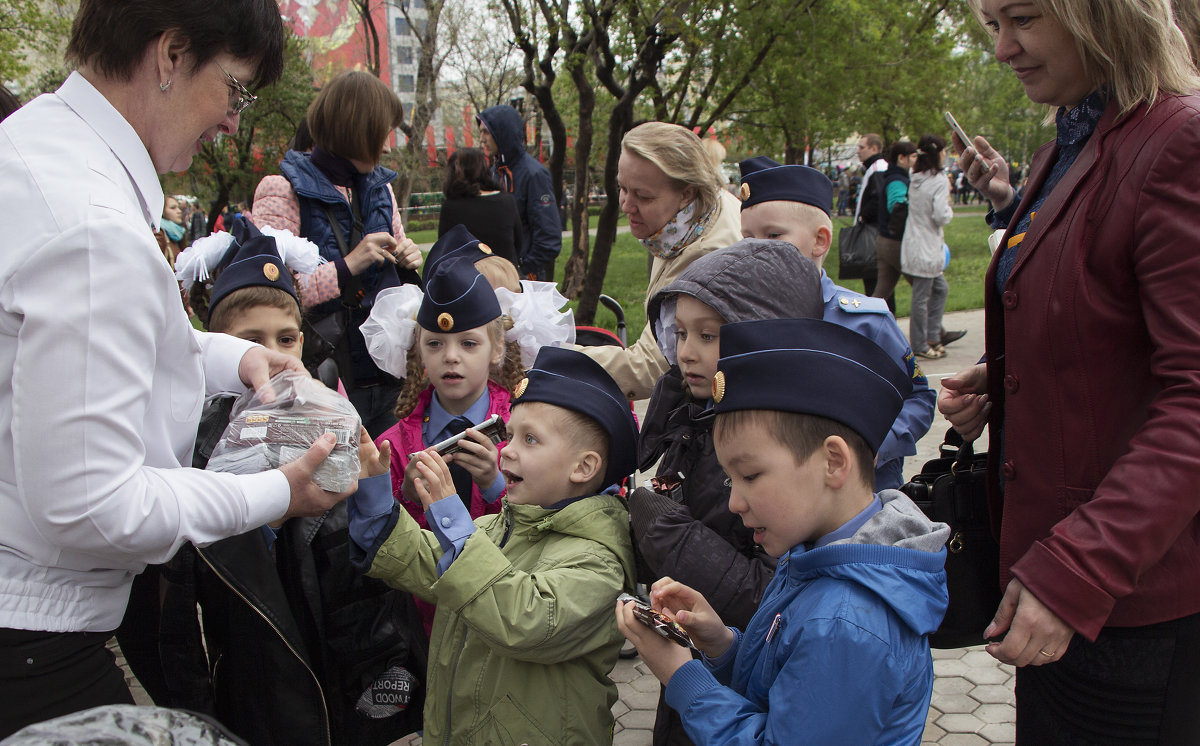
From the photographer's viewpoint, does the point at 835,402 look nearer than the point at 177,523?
No

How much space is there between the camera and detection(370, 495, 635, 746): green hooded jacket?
207 centimetres

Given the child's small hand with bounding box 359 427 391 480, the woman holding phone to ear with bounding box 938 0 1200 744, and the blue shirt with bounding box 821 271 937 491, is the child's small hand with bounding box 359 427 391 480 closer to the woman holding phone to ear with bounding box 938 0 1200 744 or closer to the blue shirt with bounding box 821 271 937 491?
the blue shirt with bounding box 821 271 937 491

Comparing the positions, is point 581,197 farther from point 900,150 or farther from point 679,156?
point 679,156

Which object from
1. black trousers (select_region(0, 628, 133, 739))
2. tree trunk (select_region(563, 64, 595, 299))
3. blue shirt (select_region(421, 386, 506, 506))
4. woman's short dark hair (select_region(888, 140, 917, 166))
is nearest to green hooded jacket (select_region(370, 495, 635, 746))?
blue shirt (select_region(421, 386, 506, 506))

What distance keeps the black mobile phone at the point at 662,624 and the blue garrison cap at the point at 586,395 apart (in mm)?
718

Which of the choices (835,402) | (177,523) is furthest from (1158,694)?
(177,523)

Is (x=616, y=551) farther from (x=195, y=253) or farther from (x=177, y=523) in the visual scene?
(x=195, y=253)

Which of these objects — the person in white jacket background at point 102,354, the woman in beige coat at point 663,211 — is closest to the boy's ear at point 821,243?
the woman in beige coat at point 663,211

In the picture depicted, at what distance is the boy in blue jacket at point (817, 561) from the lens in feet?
5.03

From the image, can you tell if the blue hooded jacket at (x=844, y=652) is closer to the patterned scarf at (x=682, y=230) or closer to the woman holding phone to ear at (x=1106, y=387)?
the woman holding phone to ear at (x=1106, y=387)

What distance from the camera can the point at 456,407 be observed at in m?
3.12

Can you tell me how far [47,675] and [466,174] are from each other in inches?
212

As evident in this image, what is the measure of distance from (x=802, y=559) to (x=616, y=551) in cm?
76

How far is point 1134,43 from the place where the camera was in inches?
61.3
